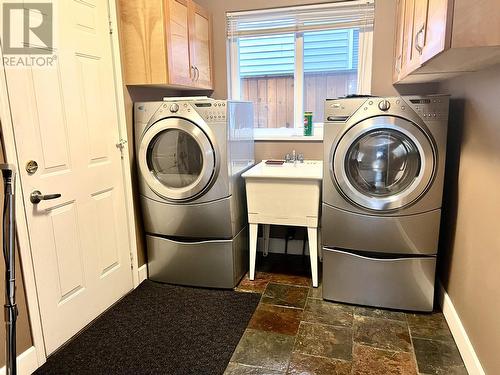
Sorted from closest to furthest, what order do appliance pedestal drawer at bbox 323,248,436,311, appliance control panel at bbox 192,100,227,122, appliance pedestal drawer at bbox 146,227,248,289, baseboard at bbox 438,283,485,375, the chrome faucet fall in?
1. baseboard at bbox 438,283,485,375
2. appliance pedestal drawer at bbox 323,248,436,311
3. appliance control panel at bbox 192,100,227,122
4. appliance pedestal drawer at bbox 146,227,248,289
5. the chrome faucet

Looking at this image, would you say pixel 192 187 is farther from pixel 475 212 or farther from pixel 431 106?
pixel 475 212

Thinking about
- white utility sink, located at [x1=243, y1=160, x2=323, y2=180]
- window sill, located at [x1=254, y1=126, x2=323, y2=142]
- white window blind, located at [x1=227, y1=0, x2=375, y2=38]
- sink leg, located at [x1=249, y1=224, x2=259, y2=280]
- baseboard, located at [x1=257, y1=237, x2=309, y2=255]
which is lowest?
baseboard, located at [x1=257, y1=237, x2=309, y2=255]

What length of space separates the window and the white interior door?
125 centimetres

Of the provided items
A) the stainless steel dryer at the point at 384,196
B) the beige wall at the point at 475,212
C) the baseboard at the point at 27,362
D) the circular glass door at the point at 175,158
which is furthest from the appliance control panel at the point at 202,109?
the baseboard at the point at 27,362

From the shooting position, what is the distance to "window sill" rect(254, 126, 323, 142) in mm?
3006

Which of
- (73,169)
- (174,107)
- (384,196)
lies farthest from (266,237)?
(73,169)

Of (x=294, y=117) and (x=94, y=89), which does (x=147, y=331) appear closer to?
(x=94, y=89)

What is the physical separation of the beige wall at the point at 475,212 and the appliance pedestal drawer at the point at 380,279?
0.16 m

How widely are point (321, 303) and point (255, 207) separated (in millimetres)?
788

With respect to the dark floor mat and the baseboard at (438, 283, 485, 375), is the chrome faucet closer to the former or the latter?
the dark floor mat

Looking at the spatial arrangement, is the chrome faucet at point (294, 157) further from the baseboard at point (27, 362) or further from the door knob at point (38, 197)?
the baseboard at point (27, 362)

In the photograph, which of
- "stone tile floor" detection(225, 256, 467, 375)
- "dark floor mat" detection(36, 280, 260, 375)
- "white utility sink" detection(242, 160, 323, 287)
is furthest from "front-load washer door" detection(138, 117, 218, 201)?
"stone tile floor" detection(225, 256, 467, 375)

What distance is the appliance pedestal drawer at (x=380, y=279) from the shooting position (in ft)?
7.27

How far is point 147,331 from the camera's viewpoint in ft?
6.99
